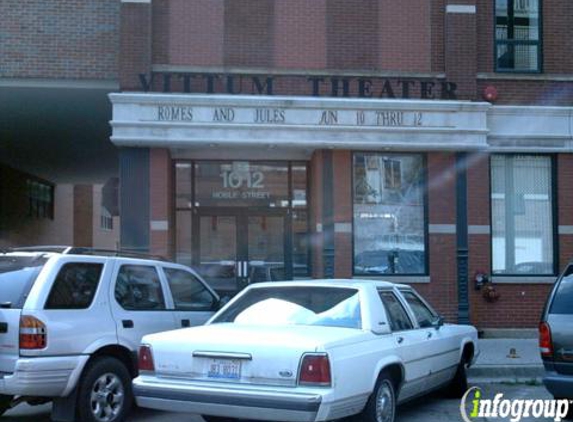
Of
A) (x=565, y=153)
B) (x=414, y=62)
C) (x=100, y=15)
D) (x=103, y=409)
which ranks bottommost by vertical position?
(x=103, y=409)

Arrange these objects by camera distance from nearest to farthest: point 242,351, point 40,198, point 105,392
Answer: point 242,351
point 105,392
point 40,198

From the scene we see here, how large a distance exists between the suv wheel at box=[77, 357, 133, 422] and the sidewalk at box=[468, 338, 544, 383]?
17.6ft

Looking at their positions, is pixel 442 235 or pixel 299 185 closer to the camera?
pixel 442 235

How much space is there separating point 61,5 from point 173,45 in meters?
2.43

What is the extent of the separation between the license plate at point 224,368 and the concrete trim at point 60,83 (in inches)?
378

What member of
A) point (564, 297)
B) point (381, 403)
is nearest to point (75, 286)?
point (381, 403)

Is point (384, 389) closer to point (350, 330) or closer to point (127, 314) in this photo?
point (350, 330)

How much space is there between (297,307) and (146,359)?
151 cm

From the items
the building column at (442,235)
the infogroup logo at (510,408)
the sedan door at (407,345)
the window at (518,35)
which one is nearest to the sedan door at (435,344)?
the sedan door at (407,345)

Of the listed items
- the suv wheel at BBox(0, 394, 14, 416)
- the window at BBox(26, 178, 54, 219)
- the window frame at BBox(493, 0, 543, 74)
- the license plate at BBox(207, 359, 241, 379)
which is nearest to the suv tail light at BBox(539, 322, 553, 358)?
the license plate at BBox(207, 359, 241, 379)

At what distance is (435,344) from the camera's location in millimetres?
8227

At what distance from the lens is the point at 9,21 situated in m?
14.7

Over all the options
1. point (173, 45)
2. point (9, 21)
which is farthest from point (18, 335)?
point (9, 21)

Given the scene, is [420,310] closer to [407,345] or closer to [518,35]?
[407,345]
